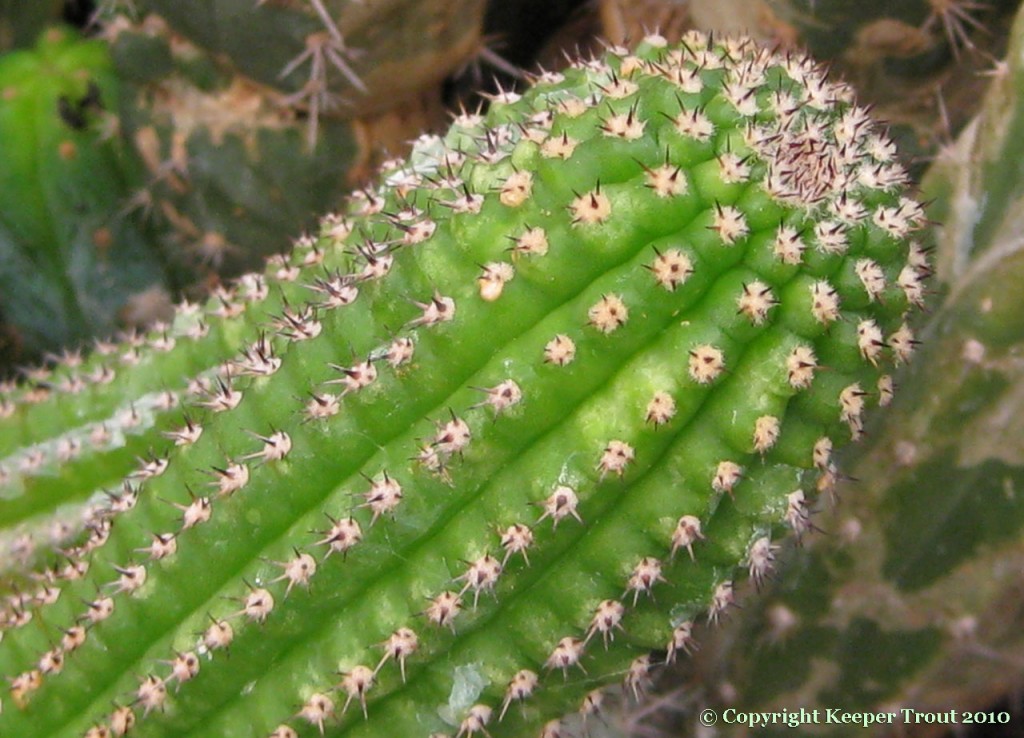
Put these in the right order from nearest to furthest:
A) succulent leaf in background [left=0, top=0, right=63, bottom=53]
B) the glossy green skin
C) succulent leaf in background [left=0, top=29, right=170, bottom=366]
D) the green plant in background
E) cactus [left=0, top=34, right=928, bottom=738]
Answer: cactus [left=0, top=34, right=928, bottom=738]
the glossy green skin
the green plant in background
succulent leaf in background [left=0, top=29, right=170, bottom=366]
succulent leaf in background [left=0, top=0, right=63, bottom=53]

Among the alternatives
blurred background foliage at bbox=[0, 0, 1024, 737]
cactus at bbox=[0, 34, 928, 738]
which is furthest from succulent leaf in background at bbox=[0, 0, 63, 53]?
cactus at bbox=[0, 34, 928, 738]

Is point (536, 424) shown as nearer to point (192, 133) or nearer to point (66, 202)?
point (192, 133)

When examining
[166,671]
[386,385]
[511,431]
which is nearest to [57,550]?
[166,671]

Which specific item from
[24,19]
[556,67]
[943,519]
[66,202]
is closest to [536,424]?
[943,519]

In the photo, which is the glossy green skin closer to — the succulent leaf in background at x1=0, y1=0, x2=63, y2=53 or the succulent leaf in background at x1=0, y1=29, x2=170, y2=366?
the succulent leaf in background at x1=0, y1=29, x2=170, y2=366

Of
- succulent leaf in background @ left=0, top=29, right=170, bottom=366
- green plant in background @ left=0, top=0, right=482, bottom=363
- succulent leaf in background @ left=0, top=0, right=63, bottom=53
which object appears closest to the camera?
green plant in background @ left=0, top=0, right=482, bottom=363

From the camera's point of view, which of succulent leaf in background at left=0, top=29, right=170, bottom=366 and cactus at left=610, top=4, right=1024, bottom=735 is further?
succulent leaf in background at left=0, top=29, right=170, bottom=366
